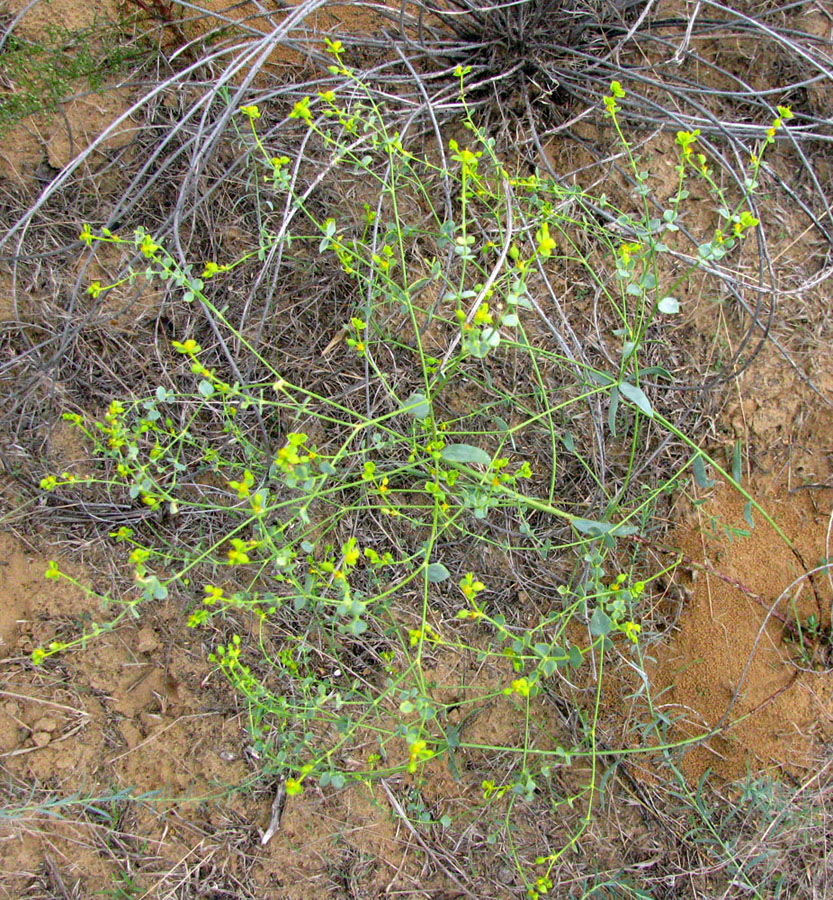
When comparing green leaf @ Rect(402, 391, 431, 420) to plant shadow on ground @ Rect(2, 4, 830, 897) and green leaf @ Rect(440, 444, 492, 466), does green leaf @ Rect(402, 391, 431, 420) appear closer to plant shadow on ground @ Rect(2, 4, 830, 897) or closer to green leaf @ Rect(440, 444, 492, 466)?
green leaf @ Rect(440, 444, 492, 466)

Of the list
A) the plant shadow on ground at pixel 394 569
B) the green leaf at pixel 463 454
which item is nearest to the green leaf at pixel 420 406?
the green leaf at pixel 463 454

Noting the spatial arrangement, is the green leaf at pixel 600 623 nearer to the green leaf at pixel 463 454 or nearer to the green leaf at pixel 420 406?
the green leaf at pixel 463 454

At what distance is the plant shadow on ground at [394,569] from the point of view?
2.01m

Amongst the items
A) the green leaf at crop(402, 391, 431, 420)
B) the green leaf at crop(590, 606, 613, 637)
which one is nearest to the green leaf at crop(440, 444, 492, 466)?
the green leaf at crop(402, 391, 431, 420)

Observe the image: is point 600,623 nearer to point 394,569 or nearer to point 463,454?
point 463,454

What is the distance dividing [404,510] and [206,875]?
1164mm

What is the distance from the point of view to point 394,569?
2068 mm

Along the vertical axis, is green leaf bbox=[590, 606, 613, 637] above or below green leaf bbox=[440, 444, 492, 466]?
below

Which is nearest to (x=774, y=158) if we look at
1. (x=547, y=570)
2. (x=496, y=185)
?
(x=496, y=185)

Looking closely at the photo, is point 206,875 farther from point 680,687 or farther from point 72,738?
point 680,687

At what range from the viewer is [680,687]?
2.05 metres

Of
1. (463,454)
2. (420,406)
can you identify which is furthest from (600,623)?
(420,406)

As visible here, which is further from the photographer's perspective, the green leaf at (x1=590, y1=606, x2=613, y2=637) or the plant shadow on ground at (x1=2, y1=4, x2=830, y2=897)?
the plant shadow on ground at (x1=2, y1=4, x2=830, y2=897)

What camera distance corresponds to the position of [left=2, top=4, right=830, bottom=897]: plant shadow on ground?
2.01m
